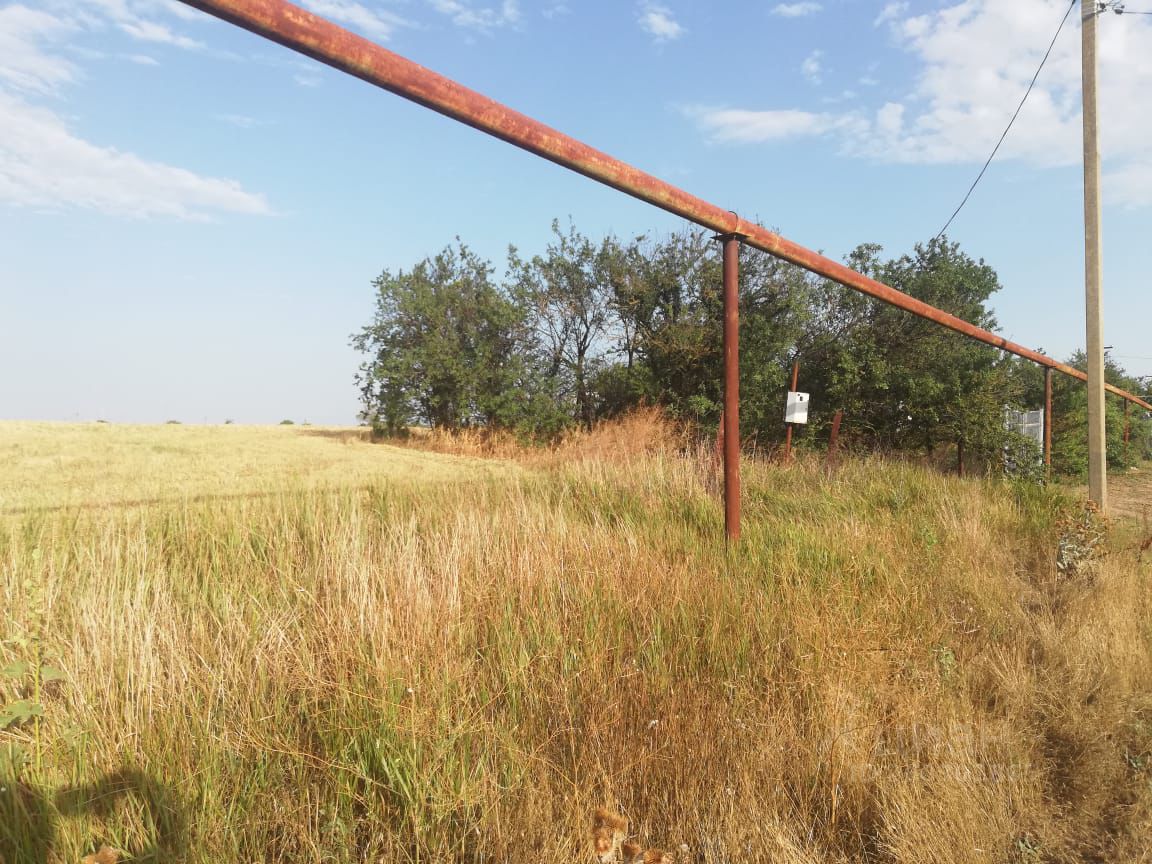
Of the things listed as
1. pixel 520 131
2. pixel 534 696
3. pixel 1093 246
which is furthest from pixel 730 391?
pixel 1093 246

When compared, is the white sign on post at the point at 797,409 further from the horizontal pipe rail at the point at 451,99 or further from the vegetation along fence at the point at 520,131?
the horizontal pipe rail at the point at 451,99

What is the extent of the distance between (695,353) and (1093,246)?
1044cm

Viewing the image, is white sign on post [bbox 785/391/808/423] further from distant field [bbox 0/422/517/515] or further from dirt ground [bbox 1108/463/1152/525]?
distant field [bbox 0/422/517/515]

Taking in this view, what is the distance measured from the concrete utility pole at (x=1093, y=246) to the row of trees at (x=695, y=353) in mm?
6199

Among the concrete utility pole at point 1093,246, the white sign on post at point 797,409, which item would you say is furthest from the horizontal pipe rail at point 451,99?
the white sign on post at point 797,409

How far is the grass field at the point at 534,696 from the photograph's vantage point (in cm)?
189

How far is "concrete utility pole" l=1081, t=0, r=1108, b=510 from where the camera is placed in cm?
717

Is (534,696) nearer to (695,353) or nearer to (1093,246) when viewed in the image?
(1093,246)

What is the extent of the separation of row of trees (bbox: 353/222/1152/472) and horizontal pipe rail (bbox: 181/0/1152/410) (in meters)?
11.0

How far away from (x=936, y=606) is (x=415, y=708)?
347 cm

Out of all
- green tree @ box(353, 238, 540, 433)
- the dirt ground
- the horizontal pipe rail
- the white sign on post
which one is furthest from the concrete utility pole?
green tree @ box(353, 238, 540, 433)

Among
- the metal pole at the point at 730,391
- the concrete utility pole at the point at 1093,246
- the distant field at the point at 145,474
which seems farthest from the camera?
the concrete utility pole at the point at 1093,246

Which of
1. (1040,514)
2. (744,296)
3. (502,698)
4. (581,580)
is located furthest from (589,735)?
(744,296)

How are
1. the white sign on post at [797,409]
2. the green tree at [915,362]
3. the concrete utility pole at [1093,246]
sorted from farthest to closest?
the green tree at [915,362] → the white sign on post at [797,409] → the concrete utility pole at [1093,246]
